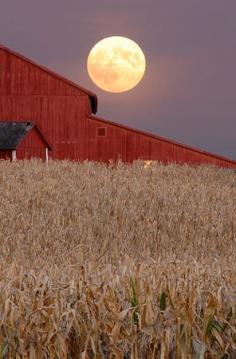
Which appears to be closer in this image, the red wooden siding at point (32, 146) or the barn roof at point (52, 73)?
the red wooden siding at point (32, 146)

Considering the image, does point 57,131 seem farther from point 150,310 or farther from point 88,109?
point 150,310

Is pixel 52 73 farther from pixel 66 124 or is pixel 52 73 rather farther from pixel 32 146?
pixel 32 146

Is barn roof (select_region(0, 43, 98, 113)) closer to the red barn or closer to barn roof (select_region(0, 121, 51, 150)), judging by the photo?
the red barn

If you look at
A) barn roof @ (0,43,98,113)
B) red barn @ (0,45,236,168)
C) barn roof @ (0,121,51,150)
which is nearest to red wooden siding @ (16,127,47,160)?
red barn @ (0,45,236,168)

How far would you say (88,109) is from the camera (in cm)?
5309

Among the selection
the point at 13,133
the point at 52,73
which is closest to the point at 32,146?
the point at 13,133

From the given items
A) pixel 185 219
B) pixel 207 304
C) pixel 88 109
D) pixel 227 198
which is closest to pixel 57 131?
pixel 88 109

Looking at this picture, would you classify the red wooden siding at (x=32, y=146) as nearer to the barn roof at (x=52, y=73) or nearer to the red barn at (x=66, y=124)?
the red barn at (x=66, y=124)

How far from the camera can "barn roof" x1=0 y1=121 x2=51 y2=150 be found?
49.1m

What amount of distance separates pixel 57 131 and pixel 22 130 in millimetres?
2789

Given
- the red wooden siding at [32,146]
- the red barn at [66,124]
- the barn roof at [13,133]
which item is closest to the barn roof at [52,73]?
the red barn at [66,124]

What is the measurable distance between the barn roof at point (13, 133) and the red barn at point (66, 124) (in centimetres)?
21

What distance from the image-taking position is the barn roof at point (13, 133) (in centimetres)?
4912

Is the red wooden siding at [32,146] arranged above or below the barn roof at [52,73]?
below
